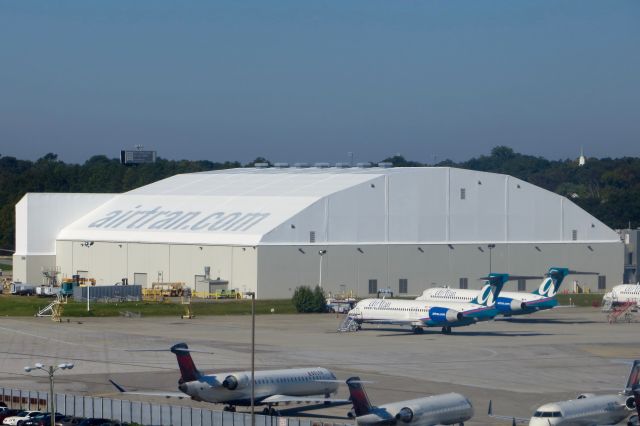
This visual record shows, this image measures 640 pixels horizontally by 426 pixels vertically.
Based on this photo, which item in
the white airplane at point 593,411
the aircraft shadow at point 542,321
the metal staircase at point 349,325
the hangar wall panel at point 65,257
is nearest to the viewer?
the white airplane at point 593,411

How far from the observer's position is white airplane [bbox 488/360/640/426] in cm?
5509

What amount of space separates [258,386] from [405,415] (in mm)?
9764

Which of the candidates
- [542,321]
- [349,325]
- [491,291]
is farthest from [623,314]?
[349,325]

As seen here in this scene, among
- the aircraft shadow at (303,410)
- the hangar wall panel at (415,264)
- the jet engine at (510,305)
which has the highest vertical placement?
the hangar wall panel at (415,264)

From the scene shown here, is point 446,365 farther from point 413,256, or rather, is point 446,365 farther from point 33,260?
point 33,260

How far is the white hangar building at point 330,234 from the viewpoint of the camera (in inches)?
5295

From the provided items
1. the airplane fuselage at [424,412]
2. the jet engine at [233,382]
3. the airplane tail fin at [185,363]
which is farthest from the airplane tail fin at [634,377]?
the airplane tail fin at [185,363]

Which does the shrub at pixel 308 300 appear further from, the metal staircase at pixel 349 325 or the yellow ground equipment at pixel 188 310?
the metal staircase at pixel 349 325

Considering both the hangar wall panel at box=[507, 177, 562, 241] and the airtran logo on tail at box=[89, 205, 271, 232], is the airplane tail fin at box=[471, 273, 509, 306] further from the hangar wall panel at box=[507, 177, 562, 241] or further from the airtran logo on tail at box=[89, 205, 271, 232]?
the hangar wall panel at box=[507, 177, 562, 241]

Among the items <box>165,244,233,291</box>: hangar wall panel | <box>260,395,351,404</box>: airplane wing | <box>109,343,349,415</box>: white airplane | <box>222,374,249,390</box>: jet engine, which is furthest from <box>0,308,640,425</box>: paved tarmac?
<box>165,244,233,291</box>: hangar wall panel

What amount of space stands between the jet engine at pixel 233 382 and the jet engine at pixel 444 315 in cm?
4588

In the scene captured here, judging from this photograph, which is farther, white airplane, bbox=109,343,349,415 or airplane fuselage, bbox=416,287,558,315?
airplane fuselage, bbox=416,287,558,315

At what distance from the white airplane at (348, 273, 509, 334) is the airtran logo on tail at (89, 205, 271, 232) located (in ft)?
98.9

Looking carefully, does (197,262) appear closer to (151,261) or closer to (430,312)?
(151,261)
